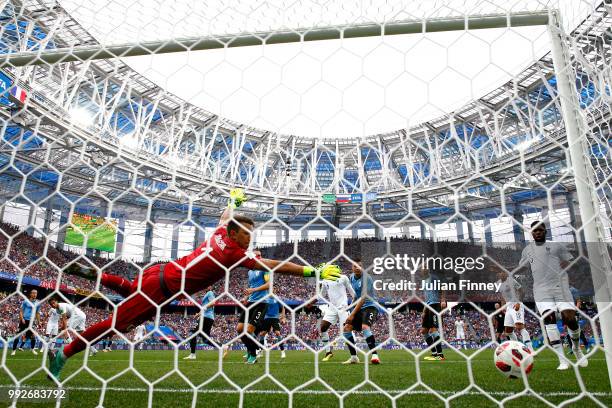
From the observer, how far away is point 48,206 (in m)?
26.0

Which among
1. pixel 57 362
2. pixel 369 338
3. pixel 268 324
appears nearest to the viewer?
pixel 57 362

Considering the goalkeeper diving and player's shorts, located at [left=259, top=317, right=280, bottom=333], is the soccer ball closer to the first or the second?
the goalkeeper diving

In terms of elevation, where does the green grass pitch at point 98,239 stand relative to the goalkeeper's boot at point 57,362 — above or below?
above

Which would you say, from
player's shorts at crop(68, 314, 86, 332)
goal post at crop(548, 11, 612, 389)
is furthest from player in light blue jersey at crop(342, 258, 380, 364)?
player's shorts at crop(68, 314, 86, 332)

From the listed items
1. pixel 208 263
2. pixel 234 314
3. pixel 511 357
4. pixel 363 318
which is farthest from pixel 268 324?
pixel 234 314

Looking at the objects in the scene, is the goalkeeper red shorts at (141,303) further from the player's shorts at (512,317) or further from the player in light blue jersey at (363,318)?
the player's shorts at (512,317)

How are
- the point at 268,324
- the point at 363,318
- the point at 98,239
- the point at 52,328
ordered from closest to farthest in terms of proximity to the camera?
the point at 363,318 → the point at 268,324 → the point at 52,328 → the point at 98,239

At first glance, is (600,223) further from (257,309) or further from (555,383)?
(257,309)

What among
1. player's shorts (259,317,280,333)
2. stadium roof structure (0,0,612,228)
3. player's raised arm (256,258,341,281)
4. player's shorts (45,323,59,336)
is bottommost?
player's shorts (45,323,59,336)

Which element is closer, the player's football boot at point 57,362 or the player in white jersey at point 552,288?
the player's football boot at point 57,362

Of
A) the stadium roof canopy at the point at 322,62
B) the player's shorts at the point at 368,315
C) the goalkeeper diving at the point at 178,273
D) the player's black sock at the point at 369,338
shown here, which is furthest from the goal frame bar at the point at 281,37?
the player's shorts at the point at 368,315

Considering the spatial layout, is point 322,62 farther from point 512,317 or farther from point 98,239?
point 98,239

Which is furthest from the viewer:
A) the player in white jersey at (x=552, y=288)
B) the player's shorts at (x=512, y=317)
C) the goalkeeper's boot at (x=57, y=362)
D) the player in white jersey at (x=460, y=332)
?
the player in white jersey at (x=460, y=332)

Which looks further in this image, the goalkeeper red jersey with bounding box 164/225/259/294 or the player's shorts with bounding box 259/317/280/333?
the player's shorts with bounding box 259/317/280/333
